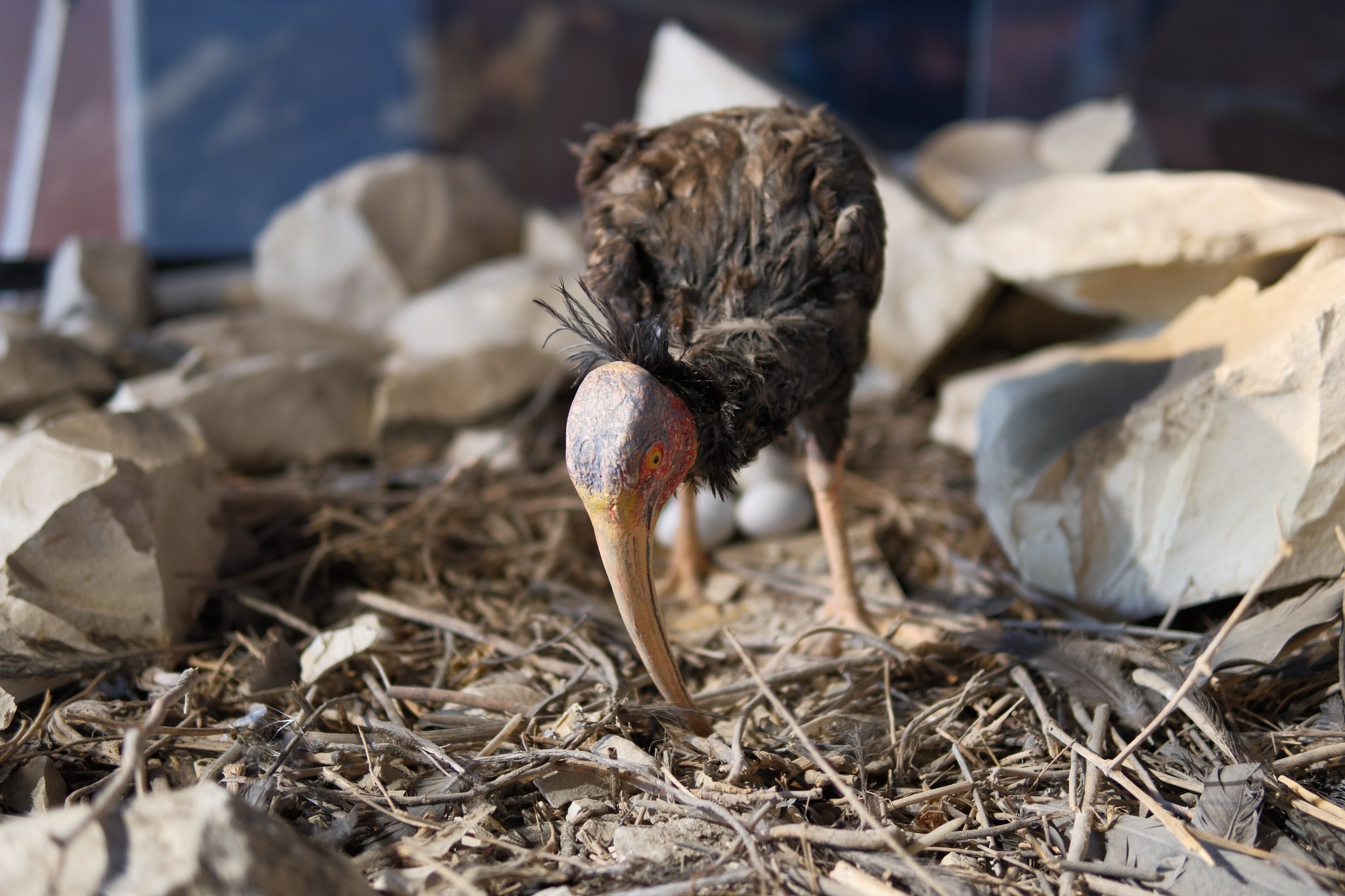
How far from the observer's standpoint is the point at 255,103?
5.36 m

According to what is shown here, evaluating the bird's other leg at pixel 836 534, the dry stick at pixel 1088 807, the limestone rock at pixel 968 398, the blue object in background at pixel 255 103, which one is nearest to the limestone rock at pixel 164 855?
the dry stick at pixel 1088 807

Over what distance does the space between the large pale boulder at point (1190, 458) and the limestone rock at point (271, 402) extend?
7.89 ft

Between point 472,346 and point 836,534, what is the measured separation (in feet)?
6.25

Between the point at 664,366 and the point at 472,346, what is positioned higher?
the point at 664,366

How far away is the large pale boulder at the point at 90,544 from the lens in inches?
74.0

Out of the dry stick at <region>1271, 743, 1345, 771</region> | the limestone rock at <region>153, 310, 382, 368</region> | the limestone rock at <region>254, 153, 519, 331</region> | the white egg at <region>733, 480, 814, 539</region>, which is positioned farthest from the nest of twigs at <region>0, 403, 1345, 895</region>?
the limestone rock at <region>254, 153, 519, 331</region>

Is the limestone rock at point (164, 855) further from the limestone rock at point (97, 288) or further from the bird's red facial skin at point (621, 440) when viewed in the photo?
the limestone rock at point (97, 288)

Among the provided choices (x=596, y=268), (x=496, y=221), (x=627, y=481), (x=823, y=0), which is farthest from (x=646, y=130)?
(x=823, y=0)

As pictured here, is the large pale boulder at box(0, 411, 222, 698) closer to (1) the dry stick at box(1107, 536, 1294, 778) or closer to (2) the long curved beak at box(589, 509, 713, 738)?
(2) the long curved beak at box(589, 509, 713, 738)

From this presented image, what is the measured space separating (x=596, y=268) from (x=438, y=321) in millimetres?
2178

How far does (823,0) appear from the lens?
17.9 ft

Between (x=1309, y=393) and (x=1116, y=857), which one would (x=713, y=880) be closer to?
(x=1116, y=857)

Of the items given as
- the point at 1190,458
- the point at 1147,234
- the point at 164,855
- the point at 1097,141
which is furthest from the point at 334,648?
the point at 1097,141

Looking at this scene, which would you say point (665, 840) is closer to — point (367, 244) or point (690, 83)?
point (690, 83)
